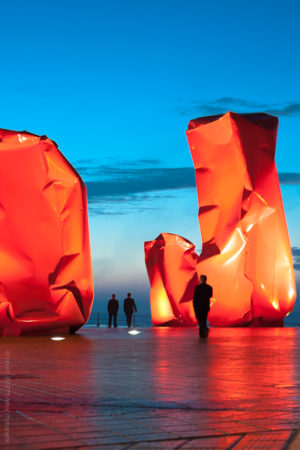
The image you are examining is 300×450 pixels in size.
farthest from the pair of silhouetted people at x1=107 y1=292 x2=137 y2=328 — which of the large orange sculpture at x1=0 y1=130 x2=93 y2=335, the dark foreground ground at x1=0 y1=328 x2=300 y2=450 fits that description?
the dark foreground ground at x1=0 y1=328 x2=300 y2=450

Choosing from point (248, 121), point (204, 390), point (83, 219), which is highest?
point (248, 121)

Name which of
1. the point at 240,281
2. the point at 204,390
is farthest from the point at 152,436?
the point at 240,281

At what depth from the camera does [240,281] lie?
2461cm

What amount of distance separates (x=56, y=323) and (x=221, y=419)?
42.1 feet

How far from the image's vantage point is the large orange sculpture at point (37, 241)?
16.9 meters

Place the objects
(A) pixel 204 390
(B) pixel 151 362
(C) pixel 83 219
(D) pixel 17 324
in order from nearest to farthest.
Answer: (A) pixel 204 390 < (B) pixel 151 362 < (D) pixel 17 324 < (C) pixel 83 219

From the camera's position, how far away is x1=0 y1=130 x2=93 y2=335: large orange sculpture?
16.9 meters

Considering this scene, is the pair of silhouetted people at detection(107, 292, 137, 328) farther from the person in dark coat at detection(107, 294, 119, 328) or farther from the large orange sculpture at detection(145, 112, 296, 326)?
the large orange sculpture at detection(145, 112, 296, 326)

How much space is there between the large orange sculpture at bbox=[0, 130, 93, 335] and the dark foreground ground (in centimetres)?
650

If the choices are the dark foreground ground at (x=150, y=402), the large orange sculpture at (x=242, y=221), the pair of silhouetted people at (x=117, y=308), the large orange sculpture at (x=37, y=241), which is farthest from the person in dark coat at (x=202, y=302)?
the pair of silhouetted people at (x=117, y=308)

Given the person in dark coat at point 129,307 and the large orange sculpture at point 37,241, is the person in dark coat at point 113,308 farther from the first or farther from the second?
the large orange sculpture at point 37,241

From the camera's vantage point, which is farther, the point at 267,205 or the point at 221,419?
the point at 267,205

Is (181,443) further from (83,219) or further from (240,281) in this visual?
(240,281)

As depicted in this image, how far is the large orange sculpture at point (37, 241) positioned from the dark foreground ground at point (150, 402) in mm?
6503
